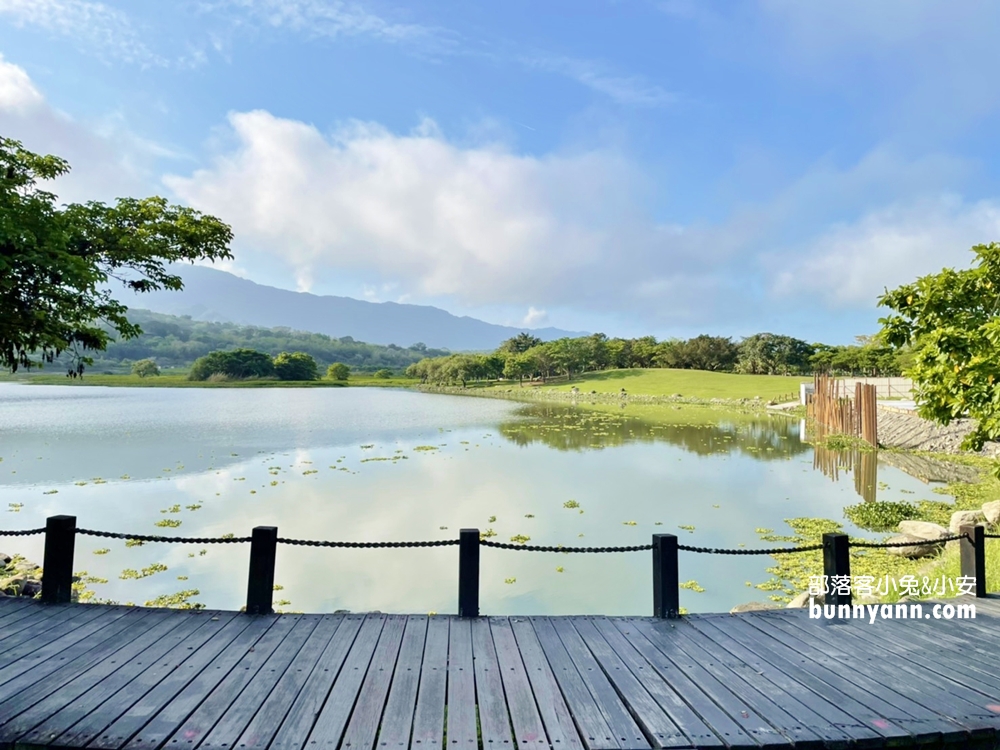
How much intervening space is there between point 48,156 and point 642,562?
11.3 m

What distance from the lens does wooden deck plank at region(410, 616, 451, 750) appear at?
2961 millimetres

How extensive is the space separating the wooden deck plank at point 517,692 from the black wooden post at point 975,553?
458 centimetres

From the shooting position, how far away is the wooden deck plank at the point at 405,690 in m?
2.97

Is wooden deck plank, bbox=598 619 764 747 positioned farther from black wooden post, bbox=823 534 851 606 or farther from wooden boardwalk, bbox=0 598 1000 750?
black wooden post, bbox=823 534 851 606

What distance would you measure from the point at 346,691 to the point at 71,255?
496cm

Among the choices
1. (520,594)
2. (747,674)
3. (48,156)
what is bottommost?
(520,594)

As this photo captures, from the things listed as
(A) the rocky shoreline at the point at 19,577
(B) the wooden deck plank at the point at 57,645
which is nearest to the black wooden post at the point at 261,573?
(B) the wooden deck plank at the point at 57,645

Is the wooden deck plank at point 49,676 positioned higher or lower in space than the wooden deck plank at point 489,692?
higher

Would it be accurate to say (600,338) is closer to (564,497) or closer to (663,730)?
(564,497)

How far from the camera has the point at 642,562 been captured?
32.6ft

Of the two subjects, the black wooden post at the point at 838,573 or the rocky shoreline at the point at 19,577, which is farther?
the rocky shoreline at the point at 19,577

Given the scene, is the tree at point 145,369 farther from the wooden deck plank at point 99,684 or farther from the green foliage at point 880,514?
the wooden deck plank at point 99,684

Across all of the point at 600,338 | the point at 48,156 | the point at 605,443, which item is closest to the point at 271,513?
the point at 48,156

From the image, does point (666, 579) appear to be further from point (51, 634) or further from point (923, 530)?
point (923, 530)
